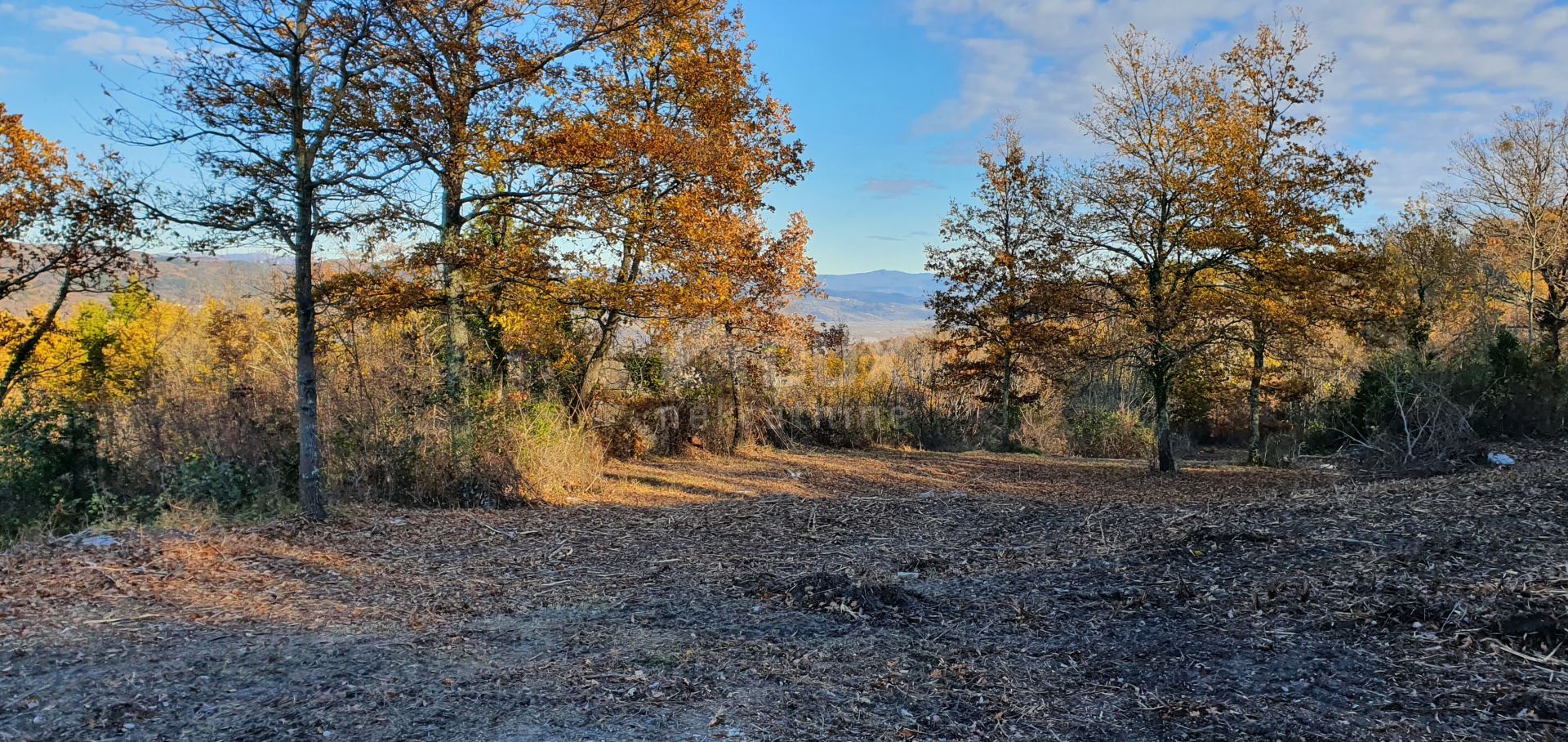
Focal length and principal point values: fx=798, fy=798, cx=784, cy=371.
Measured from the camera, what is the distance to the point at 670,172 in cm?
1041

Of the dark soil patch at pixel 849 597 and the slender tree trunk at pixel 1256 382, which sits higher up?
the slender tree trunk at pixel 1256 382

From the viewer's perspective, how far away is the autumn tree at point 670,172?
1008cm

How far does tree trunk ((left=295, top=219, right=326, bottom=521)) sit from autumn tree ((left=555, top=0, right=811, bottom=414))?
3090 mm

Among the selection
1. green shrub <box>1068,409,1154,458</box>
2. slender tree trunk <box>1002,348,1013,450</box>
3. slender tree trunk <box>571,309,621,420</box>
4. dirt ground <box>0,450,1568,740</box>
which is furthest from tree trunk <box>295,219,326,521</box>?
green shrub <box>1068,409,1154,458</box>

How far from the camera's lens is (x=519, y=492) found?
9.62 meters

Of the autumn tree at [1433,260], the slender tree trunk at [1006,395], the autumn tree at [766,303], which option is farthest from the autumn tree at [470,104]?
the autumn tree at [1433,260]

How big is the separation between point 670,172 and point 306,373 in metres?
4.93

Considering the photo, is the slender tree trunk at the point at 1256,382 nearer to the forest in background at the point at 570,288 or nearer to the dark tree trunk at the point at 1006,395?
the forest in background at the point at 570,288

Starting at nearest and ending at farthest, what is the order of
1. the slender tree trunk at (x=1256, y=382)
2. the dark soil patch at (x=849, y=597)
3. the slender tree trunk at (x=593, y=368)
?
1. the dark soil patch at (x=849, y=597)
2. the slender tree trunk at (x=1256, y=382)
3. the slender tree trunk at (x=593, y=368)

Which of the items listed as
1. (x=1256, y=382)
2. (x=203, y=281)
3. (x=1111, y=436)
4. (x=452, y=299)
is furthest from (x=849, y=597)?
(x=203, y=281)

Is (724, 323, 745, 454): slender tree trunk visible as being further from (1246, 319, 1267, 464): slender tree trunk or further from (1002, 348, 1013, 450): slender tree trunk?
(1246, 319, 1267, 464): slender tree trunk

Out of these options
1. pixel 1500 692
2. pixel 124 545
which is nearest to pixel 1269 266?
pixel 1500 692

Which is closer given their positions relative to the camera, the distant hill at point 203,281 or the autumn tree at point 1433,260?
the distant hill at point 203,281

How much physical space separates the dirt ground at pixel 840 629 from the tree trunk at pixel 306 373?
40cm
